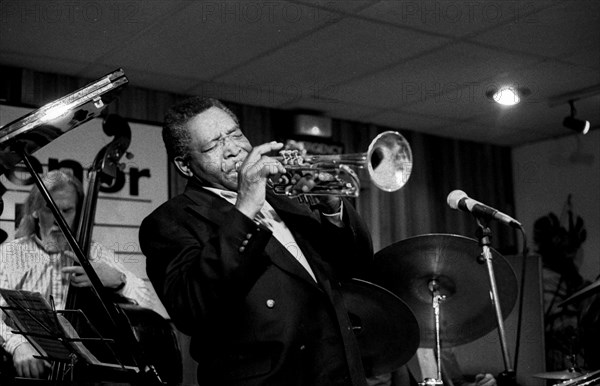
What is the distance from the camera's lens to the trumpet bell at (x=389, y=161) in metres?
2.67

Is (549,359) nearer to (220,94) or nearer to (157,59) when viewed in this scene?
(220,94)

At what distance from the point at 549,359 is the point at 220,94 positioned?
3.42m

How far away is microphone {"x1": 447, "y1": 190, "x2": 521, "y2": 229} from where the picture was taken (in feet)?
8.39

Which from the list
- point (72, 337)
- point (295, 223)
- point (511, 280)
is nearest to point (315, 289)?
point (295, 223)

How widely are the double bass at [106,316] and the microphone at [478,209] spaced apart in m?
1.37

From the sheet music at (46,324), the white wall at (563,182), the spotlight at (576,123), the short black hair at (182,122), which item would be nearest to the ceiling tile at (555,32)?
the spotlight at (576,123)

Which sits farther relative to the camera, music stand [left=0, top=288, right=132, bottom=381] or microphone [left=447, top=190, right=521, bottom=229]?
microphone [left=447, top=190, right=521, bottom=229]

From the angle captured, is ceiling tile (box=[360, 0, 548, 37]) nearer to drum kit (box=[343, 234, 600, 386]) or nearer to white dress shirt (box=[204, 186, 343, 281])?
drum kit (box=[343, 234, 600, 386])

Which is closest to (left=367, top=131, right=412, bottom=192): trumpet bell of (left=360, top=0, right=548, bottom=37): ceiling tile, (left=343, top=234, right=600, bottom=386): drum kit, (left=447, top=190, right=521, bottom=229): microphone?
(left=447, top=190, right=521, bottom=229): microphone

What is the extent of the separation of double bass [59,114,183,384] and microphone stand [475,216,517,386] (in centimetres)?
139

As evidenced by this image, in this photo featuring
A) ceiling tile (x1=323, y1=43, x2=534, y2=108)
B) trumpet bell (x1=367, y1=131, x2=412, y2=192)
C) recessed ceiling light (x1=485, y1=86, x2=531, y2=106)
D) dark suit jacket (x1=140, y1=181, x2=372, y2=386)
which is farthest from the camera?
recessed ceiling light (x1=485, y1=86, x2=531, y2=106)

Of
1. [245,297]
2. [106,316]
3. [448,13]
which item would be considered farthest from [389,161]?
[448,13]

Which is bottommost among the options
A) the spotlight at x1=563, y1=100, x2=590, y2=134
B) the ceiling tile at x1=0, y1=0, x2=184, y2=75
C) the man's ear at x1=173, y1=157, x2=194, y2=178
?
the man's ear at x1=173, y1=157, x2=194, y2=178

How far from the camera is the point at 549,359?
656cm
